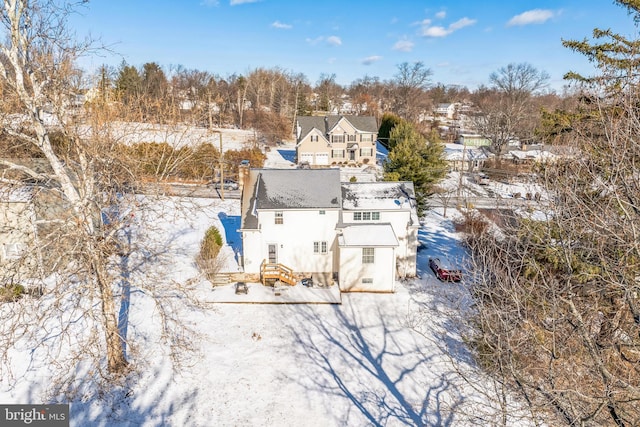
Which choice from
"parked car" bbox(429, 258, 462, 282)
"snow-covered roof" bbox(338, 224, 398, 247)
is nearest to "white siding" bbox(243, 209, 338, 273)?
"snow-covered roof" bbox(338, 224, 398, 247)

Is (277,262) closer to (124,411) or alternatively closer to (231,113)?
(124,411)

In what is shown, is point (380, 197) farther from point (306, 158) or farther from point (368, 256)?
point (306, 158)

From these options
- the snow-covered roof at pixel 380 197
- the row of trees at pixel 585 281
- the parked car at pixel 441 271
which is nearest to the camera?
the row of trees at pixel 585 281

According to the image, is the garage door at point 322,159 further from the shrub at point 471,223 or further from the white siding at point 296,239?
the white siding at point 296,239

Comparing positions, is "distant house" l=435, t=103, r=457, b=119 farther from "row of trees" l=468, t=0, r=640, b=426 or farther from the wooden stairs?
"row of trees" l=468, t=0, r=640, b=426

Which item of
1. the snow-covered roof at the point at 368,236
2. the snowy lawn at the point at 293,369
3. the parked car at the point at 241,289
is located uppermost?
the snow-covered roof at the point at 368,236

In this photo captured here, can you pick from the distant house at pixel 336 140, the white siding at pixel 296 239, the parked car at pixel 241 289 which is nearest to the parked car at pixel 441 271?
the white siding at pixel 296 239
